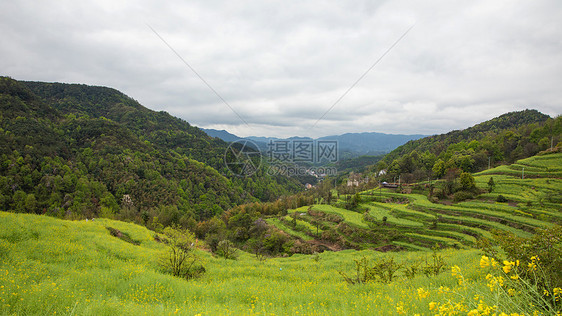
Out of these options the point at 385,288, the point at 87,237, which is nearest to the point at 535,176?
the point at 385,288

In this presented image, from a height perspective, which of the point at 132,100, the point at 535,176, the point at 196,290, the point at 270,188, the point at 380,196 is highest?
the point at 132,100

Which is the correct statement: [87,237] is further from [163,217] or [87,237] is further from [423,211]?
[423,211]

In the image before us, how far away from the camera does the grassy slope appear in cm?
496

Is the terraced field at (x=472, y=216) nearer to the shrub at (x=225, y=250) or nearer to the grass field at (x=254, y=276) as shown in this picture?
the grass field at (x=254, y=276)

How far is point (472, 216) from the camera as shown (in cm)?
2866

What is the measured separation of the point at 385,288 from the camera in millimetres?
7336

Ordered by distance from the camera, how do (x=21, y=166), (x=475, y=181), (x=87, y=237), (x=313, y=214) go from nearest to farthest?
(x=87, y=237) → (x=475, y=181) → (x=313, y=214) → (x=21, y=166)

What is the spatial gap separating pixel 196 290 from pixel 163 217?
151 ft

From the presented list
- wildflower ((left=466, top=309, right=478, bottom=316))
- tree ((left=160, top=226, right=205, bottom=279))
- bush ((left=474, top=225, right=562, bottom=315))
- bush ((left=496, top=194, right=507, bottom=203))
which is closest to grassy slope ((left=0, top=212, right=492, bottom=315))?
tree ((left=160, top=226, right=205, bottom=279))

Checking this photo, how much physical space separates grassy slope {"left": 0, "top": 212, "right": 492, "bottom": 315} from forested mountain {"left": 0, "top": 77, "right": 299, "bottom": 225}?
36650 mm

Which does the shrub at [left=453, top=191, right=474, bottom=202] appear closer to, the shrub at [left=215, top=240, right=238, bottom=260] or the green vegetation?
the green vegetation

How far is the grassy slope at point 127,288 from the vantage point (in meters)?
4.96

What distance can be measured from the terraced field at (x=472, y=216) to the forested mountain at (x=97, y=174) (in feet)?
124

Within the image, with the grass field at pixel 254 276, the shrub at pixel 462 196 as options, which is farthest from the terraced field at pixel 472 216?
the shrub at pixel 462 196
